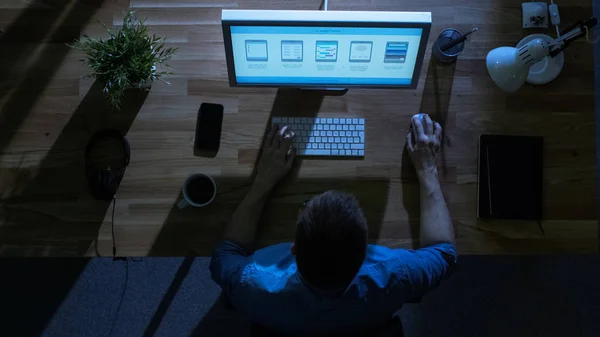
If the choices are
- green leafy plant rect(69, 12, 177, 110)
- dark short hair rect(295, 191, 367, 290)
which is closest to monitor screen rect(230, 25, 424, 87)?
green leafy plant rect(69, 12, 177, 110)

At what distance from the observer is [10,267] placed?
2.02m

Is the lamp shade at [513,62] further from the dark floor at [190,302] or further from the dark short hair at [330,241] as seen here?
the dark floor at [190,302]

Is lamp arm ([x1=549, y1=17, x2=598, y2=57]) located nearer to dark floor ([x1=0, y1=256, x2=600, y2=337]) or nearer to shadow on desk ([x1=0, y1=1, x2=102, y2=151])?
dark floor ([x1=0, y1=256, x2=600, y2=337])

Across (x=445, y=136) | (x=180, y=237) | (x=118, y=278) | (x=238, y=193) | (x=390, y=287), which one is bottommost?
(x=118, y=278)

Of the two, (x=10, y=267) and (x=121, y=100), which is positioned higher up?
(x=121, y=100)

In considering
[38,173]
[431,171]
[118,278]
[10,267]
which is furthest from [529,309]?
[10,267]

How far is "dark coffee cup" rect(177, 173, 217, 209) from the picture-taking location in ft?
4.48

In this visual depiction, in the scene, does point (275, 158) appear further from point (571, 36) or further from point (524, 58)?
point (571, 36)

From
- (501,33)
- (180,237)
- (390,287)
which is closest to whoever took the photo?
(390,287)

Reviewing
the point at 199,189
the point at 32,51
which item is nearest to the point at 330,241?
the point at 199,189

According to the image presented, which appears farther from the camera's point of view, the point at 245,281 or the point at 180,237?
the point at 180,237

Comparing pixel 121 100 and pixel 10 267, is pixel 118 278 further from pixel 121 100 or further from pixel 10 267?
pixel 121 100

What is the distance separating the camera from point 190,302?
6.61 feet

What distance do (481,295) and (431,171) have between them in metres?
0.95
